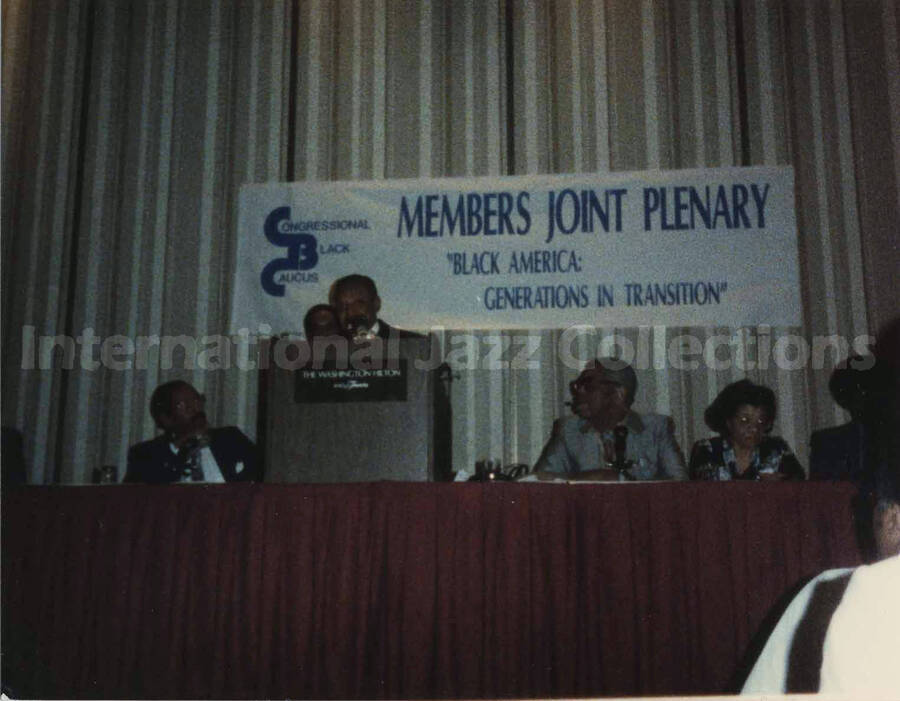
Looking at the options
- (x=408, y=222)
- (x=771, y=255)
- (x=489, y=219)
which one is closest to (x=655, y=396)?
(x=771, y=255)

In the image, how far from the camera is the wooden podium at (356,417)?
2053 mm

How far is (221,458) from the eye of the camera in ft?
9.73

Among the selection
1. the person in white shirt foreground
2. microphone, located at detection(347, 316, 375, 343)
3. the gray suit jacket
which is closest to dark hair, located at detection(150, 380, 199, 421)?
microphone, located at detection(347, 316, 375, 343)

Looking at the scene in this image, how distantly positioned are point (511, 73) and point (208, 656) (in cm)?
315

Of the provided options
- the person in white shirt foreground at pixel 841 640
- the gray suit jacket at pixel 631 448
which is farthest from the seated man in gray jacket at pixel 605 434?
the person in white shirt foreground at pixel 841 640

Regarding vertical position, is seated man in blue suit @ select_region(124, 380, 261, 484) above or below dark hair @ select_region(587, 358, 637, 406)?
below

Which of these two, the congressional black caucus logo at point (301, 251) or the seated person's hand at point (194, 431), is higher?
the congressional black caucus logo at point (301, 251)

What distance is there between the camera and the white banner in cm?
367

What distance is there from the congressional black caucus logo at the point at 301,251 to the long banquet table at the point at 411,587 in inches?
81.3

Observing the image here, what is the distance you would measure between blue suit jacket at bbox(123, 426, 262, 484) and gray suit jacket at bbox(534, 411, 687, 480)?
105 centimetres

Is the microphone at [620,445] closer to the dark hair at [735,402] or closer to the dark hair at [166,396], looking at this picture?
the dark hair at [735,402]

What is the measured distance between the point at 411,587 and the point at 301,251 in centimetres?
235

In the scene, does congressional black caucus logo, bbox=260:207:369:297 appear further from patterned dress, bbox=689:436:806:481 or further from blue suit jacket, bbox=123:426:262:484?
patterned dress, bbox=689:436:806:481

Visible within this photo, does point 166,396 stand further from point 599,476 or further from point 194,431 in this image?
point 599,476
